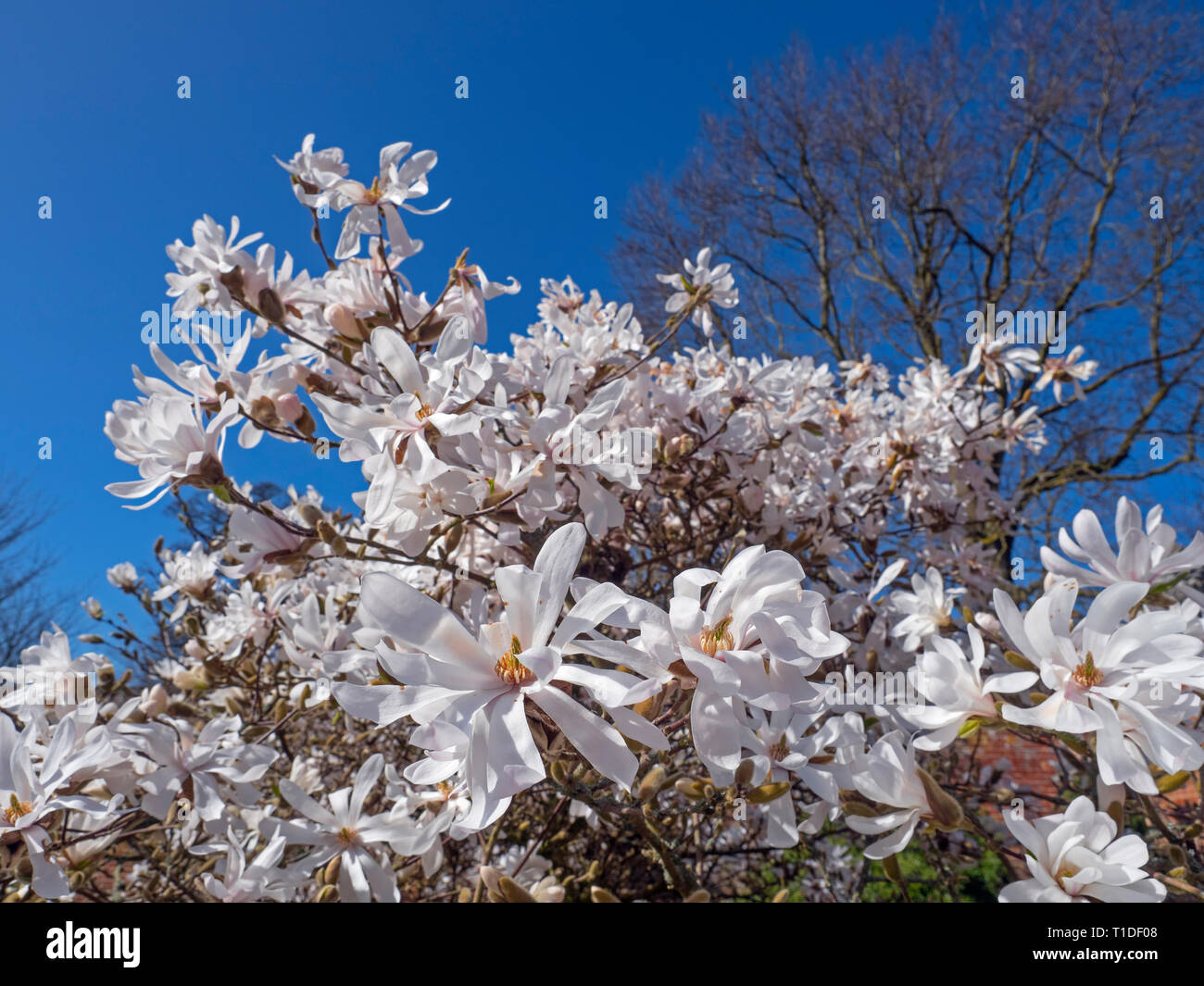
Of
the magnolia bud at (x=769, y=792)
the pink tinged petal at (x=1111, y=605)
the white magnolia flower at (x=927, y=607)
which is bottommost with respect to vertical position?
the magnolia bud at (x=769, y=792)

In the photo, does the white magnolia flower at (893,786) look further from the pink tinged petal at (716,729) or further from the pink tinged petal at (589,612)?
the pink tinged petal at (589,612)

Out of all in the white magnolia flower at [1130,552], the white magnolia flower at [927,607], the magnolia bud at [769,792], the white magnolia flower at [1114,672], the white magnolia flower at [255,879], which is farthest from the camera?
the white magnolia flower at [927,607]

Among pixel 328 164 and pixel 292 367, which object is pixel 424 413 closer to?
pixel 292 367

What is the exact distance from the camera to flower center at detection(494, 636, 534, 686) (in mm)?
542

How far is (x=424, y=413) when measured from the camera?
0.80 meters

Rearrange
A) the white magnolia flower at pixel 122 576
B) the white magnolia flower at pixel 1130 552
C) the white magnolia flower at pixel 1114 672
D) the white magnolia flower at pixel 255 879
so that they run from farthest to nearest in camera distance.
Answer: the white magnolia flower at pixel 122 576, the white magnolia flower at pixel 255 879, the white magnolia flower at pixel 1130 552, the white magnolia flower at pixel 1114 672

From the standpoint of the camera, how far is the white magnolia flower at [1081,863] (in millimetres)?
635

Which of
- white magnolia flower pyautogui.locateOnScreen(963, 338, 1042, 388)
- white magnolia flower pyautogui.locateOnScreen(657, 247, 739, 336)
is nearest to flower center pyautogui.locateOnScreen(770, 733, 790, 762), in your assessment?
white magnolia flower pyautogui.locateOnScreen(657, 247, 739, 336)

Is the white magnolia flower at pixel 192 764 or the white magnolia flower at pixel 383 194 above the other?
the white magnolia flower at pixel 383 194

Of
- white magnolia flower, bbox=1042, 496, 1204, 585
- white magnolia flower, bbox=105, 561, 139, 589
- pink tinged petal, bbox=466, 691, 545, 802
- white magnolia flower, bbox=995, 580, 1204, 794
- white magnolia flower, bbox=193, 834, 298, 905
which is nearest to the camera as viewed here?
pink tinged petal, bbox=466, 691, 545, 802

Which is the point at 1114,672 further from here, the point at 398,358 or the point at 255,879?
the point at 255,879

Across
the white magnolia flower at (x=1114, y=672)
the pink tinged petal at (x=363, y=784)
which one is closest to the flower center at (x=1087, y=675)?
the white magnolia flower at (x=1114, y=672)

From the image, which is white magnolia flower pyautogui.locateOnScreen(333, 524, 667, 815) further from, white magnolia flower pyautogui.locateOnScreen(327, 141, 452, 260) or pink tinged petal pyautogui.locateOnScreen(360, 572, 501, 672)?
white magnolia flower pyautogui.locateOnScreen(327, 141, 452, 260)
